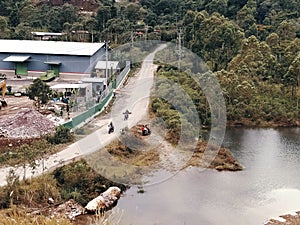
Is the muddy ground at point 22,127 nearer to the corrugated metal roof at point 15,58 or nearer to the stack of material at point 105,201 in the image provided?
the stack of material at point 105,201

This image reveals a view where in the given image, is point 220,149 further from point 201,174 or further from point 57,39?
point 57,39

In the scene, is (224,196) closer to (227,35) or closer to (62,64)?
(62,64)

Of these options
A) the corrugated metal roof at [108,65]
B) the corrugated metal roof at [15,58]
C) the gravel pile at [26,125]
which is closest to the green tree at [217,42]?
the corrugated metal roof at [108,65]

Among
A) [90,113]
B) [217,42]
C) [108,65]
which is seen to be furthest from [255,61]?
[90,113]

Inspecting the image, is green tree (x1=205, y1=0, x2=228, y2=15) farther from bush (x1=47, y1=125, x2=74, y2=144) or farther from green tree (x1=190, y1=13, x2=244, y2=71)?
bush (x1=47, y1=125, x2=74, y2=144)

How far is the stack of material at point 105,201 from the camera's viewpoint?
10.4 metres

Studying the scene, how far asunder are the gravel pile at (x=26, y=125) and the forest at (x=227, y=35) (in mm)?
4348

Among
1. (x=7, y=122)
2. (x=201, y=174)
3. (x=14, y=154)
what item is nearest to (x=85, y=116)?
(x=7, y=122)

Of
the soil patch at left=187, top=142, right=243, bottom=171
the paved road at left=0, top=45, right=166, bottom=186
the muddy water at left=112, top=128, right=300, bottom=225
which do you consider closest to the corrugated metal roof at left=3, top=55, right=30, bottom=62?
the paved road at left=0, top=45, right=166, bottom=186

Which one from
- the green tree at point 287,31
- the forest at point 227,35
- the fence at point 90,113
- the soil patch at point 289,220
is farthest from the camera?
the green tree at point 287,31

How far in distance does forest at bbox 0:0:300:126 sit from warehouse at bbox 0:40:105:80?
125 inches

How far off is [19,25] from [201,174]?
20.9m

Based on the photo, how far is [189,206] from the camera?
1069 cm

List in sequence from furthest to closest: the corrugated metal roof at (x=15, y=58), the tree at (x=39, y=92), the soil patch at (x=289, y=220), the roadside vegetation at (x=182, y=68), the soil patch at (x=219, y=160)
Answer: the corrugated metal roof at (x=15, y=58) → the tree at (x=39, y=92) → the soil patch at (x=219, y=160) → the roadside vegetation at (x=182, y=68) → the soil patch at (x=289, y=220)
